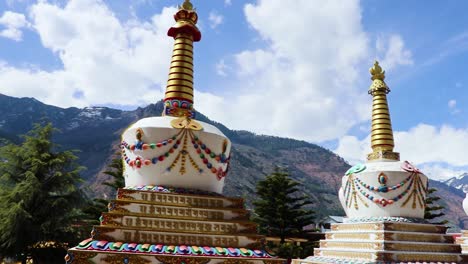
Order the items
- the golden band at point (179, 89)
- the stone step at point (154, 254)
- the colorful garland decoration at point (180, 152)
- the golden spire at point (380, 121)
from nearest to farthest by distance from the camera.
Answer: the stone step at point (154, 254) → the colorful garland decoration at point (180, 152) → the golden band at point (179, 89) → the golden spire at point (380, 121)

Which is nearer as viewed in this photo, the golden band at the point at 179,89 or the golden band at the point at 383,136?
the golden band at the point at 179,89

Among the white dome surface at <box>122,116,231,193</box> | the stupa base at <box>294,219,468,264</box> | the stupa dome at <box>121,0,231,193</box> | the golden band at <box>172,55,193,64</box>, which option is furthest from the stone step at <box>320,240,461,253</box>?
the golden band at <box>172,55,193,64</box>

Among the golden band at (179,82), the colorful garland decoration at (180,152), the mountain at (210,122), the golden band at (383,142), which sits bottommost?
the colorful garland decoration at (180,152)

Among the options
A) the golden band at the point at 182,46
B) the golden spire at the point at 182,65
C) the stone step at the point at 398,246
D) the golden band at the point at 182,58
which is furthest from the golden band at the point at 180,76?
the stone step at the point at 398,246

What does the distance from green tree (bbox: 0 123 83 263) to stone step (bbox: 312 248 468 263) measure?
11871 millimetres

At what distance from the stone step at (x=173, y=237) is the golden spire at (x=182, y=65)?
3.99 metres

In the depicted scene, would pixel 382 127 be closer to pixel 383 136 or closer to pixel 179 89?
Answer: pixel 383 136

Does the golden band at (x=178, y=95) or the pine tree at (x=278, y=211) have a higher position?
the golden band at (x=178, y=95)

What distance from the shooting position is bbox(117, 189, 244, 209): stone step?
9.63 metres

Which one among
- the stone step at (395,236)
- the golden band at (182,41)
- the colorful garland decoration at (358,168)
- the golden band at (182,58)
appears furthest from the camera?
the colorful garland decoration at (358,168)

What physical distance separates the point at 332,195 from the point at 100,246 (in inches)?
5068

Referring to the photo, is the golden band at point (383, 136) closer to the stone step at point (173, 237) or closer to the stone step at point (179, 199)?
the stone step at point (179, 199)

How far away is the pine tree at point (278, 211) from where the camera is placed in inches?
1136

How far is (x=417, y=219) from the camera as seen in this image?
1444cm
